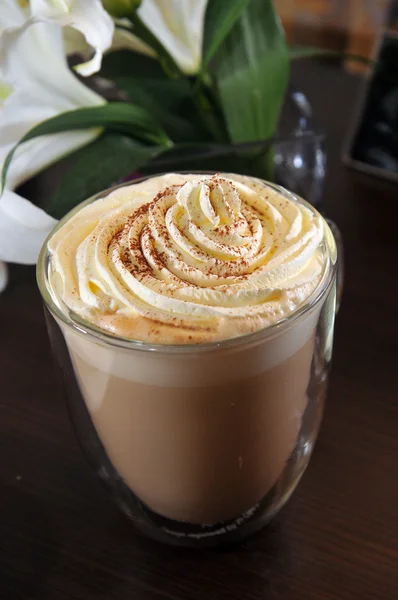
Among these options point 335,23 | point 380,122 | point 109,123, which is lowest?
point 335,23

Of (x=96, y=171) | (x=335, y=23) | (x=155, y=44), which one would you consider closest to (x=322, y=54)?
(x=155, y=44)

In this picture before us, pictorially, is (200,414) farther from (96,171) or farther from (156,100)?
(156,100)

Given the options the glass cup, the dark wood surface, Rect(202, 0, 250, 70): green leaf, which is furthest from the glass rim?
Rect(202, 0, 250, 70): green leaf

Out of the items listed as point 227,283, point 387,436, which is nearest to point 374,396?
point 387,436

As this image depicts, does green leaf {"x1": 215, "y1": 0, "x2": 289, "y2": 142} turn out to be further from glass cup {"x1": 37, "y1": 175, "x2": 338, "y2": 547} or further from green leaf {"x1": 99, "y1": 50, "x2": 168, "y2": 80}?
glass cup {"x1": 37, "y1": 175, "x2": 338, "y2": 547}

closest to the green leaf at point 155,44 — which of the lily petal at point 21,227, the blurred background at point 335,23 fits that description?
the lily petal at point 21,227
